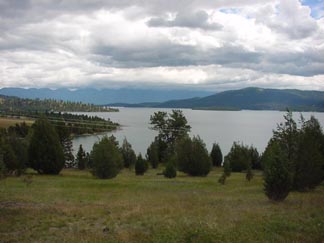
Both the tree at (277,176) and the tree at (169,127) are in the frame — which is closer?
the tree at (277,176)

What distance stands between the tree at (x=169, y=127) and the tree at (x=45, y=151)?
40.3 m

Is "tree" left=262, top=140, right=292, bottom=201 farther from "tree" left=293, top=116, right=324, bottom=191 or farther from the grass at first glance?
the grass

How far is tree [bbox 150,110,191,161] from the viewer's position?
80.3 m

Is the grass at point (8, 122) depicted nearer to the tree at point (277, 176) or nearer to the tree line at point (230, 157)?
the tree line at point (230, 157)

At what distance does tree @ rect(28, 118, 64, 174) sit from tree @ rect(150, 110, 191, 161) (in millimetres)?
40294

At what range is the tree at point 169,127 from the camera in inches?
3162

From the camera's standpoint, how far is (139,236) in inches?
442

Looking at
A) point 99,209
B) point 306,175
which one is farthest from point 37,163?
point 306,175

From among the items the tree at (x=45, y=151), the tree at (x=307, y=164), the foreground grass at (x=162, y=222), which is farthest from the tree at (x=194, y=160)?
the foreground grass at (x=162, y=222)

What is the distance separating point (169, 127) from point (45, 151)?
44.8 metres

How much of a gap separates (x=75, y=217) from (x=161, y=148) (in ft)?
214

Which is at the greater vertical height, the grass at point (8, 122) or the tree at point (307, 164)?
the tree at point (307, 164)

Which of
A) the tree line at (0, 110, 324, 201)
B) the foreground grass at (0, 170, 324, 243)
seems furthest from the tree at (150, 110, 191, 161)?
the foreground grass at (0, 170, 324, 243)

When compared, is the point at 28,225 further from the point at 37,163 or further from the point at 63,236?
the point at 37,163
